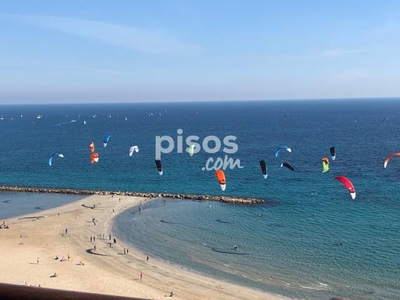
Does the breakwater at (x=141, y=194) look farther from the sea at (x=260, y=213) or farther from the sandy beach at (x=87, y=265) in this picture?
the sandy beach at (x=87, y=265)

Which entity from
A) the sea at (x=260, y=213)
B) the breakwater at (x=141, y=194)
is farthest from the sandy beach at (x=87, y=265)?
the breakwater at (x=141, y=194)

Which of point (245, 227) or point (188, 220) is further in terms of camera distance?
point (188, 220)

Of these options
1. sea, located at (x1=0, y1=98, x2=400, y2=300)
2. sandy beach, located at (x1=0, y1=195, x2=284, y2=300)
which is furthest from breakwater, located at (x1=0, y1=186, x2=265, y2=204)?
sandy beach, located at (x1=0, y1=195, x2=284, y2=300)

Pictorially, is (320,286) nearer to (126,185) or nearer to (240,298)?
(240,298)

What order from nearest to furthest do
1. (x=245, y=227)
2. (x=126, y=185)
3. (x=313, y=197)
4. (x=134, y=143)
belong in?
(x=245, y=227)
(x=313, y=197)
(x=126, y=185)
(x=134, y=143)

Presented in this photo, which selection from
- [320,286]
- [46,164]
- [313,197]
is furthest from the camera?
[46,164]

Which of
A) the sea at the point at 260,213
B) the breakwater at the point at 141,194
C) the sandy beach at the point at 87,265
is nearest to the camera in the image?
the sandy beach at the point at 87,265

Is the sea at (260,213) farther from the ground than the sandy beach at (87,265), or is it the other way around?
the sea at (260,213)

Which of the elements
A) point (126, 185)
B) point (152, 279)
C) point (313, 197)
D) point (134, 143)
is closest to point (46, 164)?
point (126, 185)
